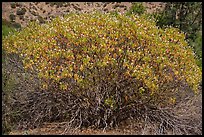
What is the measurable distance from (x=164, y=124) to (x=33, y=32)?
4069 mm

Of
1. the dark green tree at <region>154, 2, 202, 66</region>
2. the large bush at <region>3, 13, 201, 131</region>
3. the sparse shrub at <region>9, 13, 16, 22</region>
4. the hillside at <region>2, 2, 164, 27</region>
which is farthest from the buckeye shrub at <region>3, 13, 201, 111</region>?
the sparse shrub at <region>9, 13, 16, 22</region>

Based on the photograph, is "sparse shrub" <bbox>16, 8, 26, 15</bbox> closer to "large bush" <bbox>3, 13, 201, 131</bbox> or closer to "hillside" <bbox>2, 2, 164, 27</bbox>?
"hillside" <bbox>2, 2, 164, 27</bbox>

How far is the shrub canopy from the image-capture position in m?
8.88

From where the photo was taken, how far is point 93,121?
10.1 meters

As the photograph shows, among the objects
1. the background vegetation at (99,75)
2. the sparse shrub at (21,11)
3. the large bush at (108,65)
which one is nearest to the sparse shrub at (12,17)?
the sparse shrub at (21,11)

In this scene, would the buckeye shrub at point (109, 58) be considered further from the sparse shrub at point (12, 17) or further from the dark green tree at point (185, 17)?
the sparse shrub at point (12, 17)

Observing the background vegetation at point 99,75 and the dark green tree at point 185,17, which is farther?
the dark green tree at point 185,17

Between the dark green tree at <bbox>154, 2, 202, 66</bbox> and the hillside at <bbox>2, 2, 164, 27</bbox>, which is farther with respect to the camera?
the hillside at <bbox>2, 2, 164, 27</bbox>

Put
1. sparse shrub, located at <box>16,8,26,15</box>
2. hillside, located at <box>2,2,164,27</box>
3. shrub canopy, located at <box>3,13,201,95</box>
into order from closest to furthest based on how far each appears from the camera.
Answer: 1. shrub canopy, located at <box>3,13,201,95</box>
2. hillside, located at <box>2,2,164,27</box>
3. sparse shrub, located at <box>16,8,26,15</box>

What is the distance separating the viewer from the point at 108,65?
30.0ft

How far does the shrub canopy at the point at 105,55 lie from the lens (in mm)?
8875

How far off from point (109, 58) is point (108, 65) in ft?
1.37

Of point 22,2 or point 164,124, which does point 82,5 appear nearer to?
point 22,2

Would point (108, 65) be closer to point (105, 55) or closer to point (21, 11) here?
point (105, 55)
